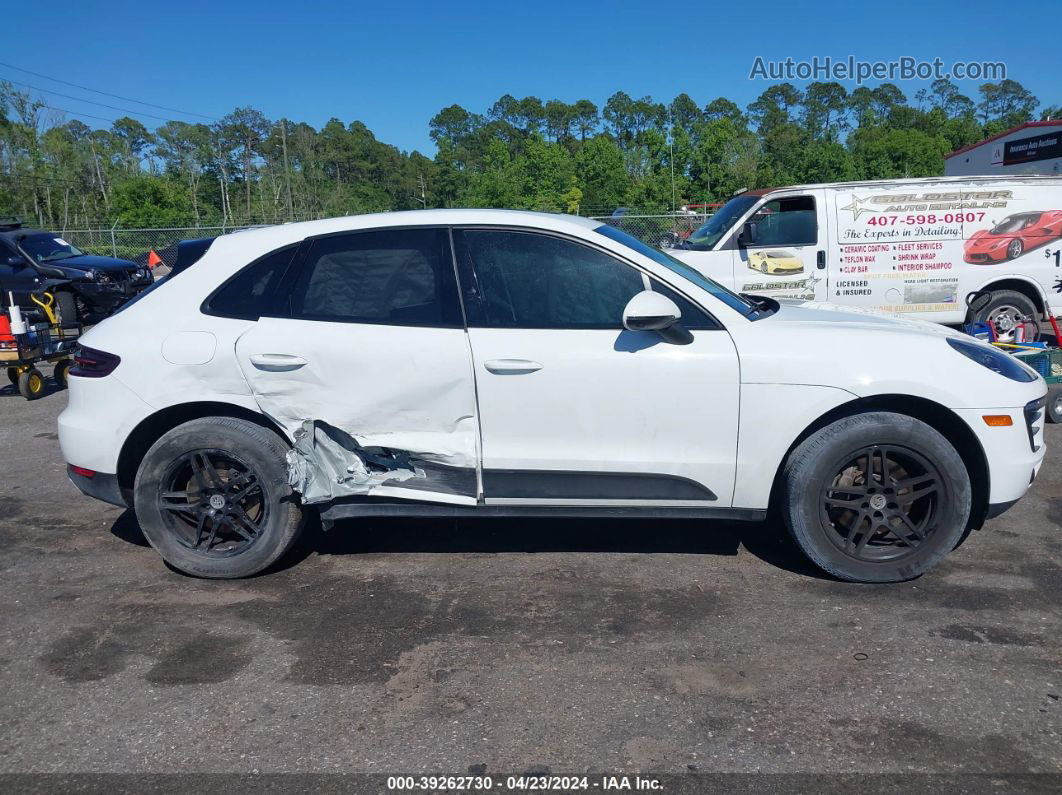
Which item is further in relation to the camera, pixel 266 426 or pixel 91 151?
pixel 91 151

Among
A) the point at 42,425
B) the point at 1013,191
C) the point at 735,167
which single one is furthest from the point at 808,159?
the point at 42,425

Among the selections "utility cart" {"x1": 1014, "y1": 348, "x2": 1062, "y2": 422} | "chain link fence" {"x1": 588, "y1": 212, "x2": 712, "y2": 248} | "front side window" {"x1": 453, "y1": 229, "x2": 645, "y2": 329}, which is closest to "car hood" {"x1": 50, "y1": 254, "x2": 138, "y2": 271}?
"chain link fence" {"x1": 588, "y1": 212, "x2": 712, "y2": 248}

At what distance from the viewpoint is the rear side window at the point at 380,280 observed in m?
4.19

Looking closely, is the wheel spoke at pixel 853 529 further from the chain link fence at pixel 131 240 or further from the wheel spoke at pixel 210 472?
the chain link fence at pixel 131 240

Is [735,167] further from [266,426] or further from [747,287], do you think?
[266,426]

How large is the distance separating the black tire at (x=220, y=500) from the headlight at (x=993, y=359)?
10.9ft

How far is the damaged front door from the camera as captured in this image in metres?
4.11

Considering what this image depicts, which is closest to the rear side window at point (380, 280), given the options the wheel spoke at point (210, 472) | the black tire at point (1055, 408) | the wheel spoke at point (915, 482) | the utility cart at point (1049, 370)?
the wheel spoke at point (210, 472)

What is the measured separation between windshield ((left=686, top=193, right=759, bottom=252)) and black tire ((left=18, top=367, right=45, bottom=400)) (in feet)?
25.1

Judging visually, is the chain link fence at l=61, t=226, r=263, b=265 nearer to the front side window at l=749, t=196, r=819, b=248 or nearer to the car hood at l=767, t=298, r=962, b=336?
the front side window at l=749, t=196, r=819, b=248

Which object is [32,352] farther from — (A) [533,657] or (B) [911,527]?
(B) [911,527]

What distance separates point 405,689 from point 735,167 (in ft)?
170

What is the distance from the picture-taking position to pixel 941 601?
3979mm

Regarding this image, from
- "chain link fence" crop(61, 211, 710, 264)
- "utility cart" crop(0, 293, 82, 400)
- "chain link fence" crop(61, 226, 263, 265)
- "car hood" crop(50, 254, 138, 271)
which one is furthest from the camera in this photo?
"chain link fence" crop(61, 226, 263, 265)
